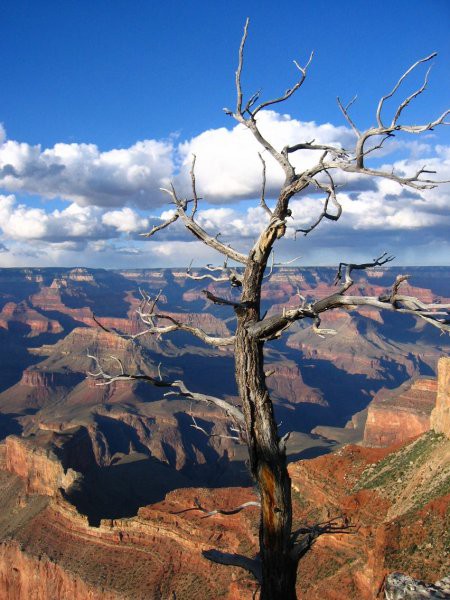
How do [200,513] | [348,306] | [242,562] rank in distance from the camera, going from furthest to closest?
[200,513] < [242,562] < [348,306]

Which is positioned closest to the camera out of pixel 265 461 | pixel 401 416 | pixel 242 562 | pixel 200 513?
pixel 265 461

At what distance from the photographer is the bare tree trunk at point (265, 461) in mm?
5949

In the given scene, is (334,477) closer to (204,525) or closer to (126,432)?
(204,525)

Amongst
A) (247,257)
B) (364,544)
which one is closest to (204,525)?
(364,544)

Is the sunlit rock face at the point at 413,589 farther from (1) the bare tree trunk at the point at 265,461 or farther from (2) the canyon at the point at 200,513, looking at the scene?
(2) the canyon at the point at 200,513

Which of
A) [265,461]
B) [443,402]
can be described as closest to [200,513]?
[443,402]

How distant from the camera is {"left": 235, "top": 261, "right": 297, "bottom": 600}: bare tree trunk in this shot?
5.95 m

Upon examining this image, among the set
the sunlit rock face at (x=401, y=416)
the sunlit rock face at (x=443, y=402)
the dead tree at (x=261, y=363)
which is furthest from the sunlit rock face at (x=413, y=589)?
the sunlit rock face at (x=401, y=416)

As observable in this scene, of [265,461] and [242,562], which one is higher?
[265,461]

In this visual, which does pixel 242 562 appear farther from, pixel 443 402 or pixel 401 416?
pixel 401 416

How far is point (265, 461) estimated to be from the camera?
6000 millimetres

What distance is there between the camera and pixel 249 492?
3800 centimetres

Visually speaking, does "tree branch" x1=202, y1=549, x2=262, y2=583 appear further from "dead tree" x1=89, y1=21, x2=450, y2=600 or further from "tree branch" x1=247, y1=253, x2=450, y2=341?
"tree branch" x1=247, y1=253, x2=450, y2=341

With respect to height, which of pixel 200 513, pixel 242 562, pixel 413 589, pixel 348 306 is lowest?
pixel 200 513
